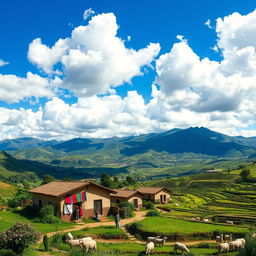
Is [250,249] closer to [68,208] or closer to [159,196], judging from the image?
[68,208]

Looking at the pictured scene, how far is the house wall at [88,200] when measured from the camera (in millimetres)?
45669

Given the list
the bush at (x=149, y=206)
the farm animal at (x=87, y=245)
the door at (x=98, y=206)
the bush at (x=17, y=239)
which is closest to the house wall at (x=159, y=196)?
the bush at (x=149, y=206)

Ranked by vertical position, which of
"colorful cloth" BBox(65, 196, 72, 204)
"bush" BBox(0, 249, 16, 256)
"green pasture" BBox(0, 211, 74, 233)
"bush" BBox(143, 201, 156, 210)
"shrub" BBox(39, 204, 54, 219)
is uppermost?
"colorful cloth" BBox(65, 196, 72, 204)

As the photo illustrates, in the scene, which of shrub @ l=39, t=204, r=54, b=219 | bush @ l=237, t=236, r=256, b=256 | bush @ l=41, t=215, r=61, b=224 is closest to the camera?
bush @ l=237, t=236, r=256, b=256

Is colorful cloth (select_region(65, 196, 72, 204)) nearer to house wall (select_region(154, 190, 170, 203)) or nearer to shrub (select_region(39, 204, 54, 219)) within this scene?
shrub (select_region(39, 204, 54, 219))

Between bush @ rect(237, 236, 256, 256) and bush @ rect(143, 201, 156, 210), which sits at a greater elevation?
bush @ rect(237, 236, 256, 256)

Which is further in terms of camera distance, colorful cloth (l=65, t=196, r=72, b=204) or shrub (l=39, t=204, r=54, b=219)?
colorful cloth (l=65, t=196, r=72, b=204)

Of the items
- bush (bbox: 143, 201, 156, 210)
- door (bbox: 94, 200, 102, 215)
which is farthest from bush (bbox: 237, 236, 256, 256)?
bush (bbox: 143, 201, 156, 210)

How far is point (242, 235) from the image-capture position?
33781 millimetres

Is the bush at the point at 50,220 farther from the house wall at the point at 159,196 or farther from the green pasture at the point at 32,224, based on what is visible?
the house wall at the point at 159,196

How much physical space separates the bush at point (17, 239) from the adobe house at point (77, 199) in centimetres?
2502

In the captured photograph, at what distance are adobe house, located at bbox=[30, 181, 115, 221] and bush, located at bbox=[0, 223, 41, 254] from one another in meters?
25.0

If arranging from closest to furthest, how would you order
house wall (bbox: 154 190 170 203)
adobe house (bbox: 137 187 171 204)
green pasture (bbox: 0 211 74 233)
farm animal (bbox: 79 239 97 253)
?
farm animal (bbox: 79 239 97 253), green pasture (bbox: 0 211 74 233), adobe house (bbox: 137 187 171 204), house wall (bbox: 154 190 170 203)

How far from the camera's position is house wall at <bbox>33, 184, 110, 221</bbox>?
45669mm
